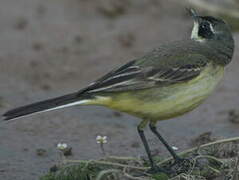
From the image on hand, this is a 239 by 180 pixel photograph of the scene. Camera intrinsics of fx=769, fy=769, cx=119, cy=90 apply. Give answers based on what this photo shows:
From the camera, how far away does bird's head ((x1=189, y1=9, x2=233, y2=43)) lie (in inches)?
307

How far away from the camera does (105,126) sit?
929cm

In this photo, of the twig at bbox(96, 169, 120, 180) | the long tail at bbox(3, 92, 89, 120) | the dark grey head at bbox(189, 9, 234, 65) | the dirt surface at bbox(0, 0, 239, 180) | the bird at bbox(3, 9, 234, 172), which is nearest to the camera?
the twig at bbox(96, 169, 120, 180)

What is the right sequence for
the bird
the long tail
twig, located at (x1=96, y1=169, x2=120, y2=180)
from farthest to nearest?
the bird < the long tail < twig, located at (x1=96, y1=169, x2=120, y2=180)

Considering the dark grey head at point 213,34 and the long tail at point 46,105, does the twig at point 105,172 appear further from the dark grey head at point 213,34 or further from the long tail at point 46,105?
the dark grey head at point 213,34

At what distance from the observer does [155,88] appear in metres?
7.23

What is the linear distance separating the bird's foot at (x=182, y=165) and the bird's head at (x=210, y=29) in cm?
132

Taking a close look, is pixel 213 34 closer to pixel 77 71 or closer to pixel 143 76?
pixel 143 76

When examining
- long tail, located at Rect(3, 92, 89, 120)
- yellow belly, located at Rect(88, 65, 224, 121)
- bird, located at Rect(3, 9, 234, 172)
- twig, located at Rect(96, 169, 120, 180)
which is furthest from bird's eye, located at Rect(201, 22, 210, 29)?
twig, located at Rect(96, 169, 120, 180)

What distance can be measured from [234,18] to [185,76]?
557cm

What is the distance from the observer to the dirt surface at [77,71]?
8406mm

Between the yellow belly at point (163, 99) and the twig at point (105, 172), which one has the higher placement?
the yellow belly at point (163, 99)

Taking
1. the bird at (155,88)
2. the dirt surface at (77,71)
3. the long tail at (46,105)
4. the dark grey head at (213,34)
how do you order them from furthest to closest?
the dirt surface at (77,71) → the dark grey head at (213,34) → the bird at (155,88) → the long tail at (46,105)

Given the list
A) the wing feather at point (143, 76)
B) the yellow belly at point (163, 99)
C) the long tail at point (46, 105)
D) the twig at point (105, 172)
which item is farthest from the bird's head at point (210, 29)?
the twig at point (105, 172)

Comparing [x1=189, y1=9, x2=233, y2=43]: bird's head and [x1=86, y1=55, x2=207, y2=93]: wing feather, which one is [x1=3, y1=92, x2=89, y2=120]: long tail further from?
[x1=189, y1=9, x2=233, y2=43]: bird's head
